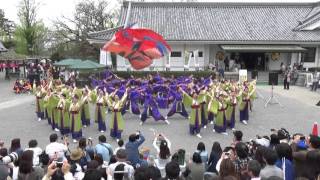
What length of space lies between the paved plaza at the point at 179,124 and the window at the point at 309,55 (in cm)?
1181

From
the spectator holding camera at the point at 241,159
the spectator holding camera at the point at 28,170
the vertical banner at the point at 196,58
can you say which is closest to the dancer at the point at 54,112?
the spectator holding camera at the point at 28,170

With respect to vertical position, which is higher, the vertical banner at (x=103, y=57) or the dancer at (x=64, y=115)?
the vertical banner at (x=103, y=57)

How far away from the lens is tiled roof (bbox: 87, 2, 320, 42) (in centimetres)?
3044

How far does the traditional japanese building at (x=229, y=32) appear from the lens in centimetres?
2984

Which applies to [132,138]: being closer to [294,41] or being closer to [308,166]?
[308,166]

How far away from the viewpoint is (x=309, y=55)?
31.4 meters

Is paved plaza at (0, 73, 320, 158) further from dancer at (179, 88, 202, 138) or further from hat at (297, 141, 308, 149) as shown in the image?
hat at (297, 141, 308, 149)

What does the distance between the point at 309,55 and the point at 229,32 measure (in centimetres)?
692

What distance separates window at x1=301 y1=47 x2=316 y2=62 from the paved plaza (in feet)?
38.7

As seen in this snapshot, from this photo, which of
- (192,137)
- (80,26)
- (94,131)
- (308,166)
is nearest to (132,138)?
(308,166)

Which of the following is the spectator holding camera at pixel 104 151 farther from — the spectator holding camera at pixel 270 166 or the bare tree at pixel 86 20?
the bare tree at pixel 86 20

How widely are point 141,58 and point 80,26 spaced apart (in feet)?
74.9

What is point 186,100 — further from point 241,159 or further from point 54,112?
point 241,159

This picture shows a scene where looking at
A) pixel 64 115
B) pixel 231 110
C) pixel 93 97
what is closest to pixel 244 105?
pixel 231 110
